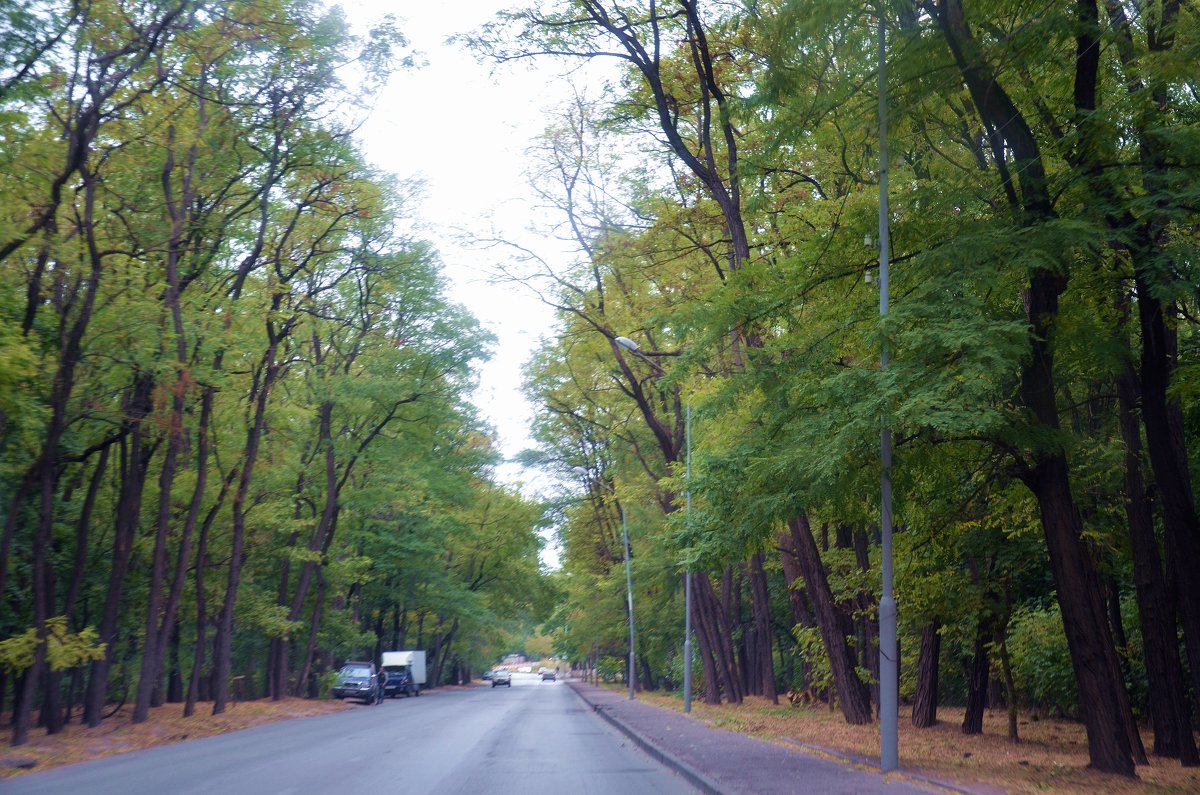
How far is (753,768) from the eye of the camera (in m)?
13.1

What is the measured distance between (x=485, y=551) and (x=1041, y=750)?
4400cm

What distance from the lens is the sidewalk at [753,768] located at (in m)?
11.0

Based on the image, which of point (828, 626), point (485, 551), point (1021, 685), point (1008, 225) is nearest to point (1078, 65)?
point (1008, 225)

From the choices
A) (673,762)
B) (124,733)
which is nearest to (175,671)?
(124,733)

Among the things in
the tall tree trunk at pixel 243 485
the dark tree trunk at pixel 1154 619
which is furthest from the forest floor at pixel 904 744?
the tall tree trunk at pixel 243 485

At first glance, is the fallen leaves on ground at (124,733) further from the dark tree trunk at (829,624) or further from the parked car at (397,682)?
the parked car at (397,682)

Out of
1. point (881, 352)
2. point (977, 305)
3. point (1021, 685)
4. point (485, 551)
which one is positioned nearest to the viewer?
point (977, 305)

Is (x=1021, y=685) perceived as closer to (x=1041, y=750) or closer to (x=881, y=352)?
(x=1041, y=750)

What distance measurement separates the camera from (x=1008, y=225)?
1193cm

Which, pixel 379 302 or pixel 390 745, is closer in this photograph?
pixel 390 745

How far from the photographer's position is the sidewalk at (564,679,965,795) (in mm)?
10957

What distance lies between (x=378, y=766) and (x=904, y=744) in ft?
28.8

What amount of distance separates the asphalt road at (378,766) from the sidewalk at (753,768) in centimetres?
39

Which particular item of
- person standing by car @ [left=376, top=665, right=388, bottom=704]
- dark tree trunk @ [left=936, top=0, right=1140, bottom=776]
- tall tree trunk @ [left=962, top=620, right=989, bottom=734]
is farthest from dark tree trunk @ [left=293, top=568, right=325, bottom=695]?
dark tree trunk @ [left=936, top=0, right=1140, bottom=776]
